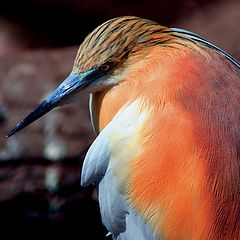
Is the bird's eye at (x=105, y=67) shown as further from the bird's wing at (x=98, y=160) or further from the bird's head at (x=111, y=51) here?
the bird's wing at (x=98, y=160)

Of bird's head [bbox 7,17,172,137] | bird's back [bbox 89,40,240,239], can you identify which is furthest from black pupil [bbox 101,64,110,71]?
bird's back [bbox 89,40,240,239]

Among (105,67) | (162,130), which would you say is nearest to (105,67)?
(105,67)

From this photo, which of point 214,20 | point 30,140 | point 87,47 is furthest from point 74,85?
point 214,20

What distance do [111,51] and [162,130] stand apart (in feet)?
0.98

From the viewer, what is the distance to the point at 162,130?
1174 millimetres

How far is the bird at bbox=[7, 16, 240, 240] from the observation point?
114cm

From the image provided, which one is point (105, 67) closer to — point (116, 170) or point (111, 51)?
point (111, 51)

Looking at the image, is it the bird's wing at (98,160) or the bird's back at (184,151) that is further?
the bird's wing at (98,160)

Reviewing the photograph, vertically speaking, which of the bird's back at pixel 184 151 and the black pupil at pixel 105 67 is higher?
the black pupil at pixel 105 67

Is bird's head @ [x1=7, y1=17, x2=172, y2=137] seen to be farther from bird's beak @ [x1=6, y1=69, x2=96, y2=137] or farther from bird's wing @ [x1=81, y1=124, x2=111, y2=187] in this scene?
bird's wing @ [x1=81, y1=124, x2=111, y2=187]

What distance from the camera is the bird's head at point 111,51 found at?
1.27 metres

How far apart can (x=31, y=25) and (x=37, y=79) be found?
965 millimetres

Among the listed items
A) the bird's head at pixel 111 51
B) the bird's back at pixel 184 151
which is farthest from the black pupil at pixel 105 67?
the bird's back at pixel 184 151

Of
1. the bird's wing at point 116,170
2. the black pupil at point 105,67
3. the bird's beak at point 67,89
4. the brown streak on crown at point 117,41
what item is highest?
the brown streak on crown at point 117,41
